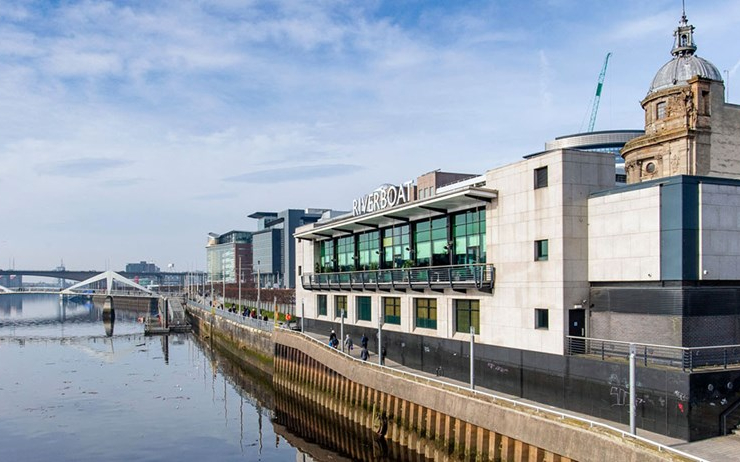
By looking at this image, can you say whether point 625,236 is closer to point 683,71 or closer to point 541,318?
point 541,318

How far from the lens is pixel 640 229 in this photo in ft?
102

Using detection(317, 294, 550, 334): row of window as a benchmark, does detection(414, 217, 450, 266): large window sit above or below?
above

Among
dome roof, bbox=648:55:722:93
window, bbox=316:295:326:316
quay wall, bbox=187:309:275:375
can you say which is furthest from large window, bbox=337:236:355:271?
dome roof, bbox=648:55:722:93

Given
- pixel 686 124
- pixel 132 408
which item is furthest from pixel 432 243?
pixel 686 124

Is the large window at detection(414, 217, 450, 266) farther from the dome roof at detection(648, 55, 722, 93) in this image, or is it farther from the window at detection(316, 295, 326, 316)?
the dome roof at detection(648, 55, 722, 93)

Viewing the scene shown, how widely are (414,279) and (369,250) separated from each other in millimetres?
12880

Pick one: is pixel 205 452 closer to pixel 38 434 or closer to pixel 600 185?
pixel 38 434

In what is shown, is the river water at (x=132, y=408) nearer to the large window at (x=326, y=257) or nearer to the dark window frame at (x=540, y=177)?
the large window at (x=326, y=257)

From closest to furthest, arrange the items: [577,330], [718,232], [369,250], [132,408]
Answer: [718,232]
[577,330]
[132,408]
[369,250]

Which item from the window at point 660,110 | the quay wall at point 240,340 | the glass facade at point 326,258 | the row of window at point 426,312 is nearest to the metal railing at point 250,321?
the quay wall at point 240,340

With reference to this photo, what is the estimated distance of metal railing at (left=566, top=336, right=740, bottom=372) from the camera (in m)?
27.6

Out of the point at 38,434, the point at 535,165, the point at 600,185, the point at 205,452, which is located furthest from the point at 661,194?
the point at 38,434

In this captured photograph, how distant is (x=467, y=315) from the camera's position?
4219 centimetres

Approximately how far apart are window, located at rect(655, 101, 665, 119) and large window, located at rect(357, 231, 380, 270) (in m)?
33.2
